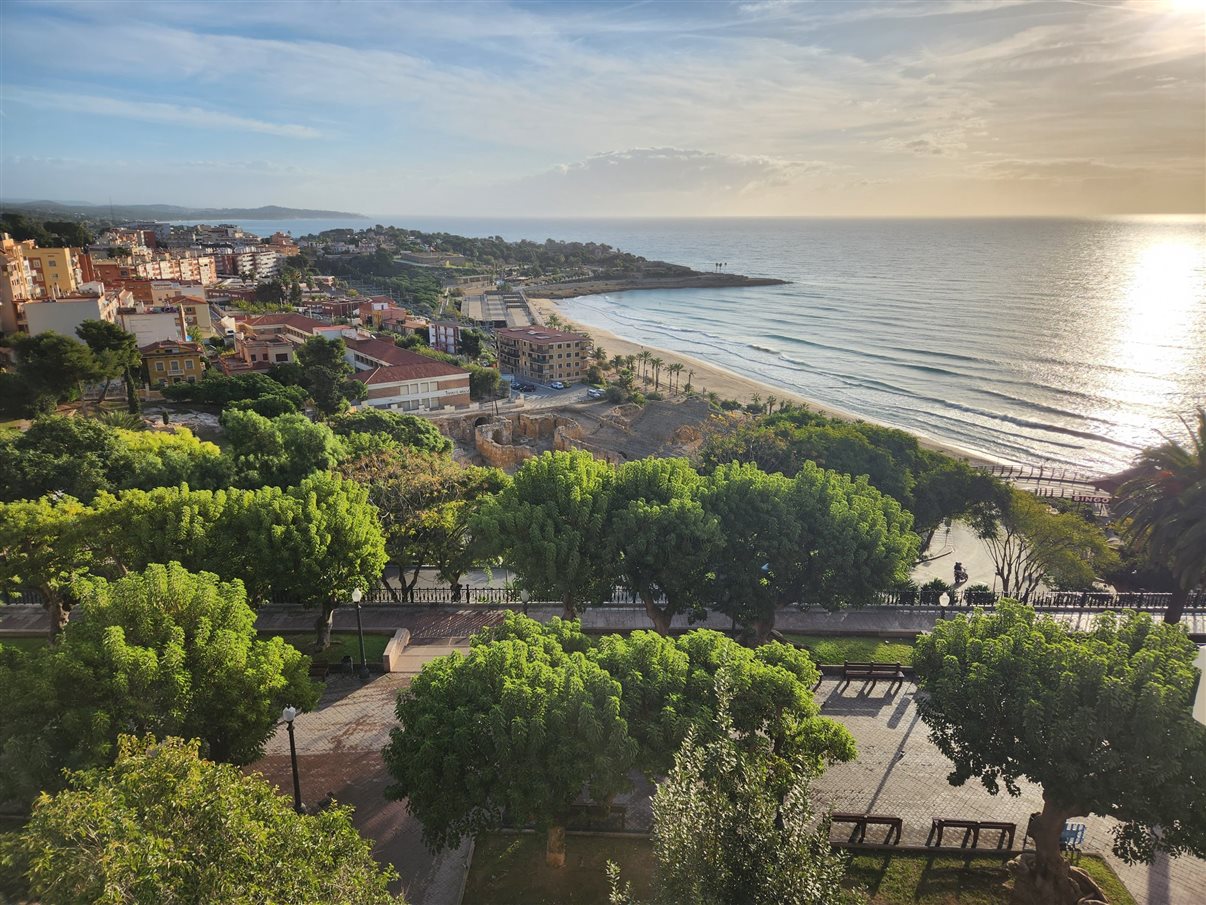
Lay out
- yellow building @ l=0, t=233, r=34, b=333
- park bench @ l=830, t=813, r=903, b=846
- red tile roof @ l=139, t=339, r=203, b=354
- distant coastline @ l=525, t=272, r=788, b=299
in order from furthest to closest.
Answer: distant coastline @ l=525, t=272, r=788, b=299, yellow building @ l=0, t=233, r=34, b=333, red tile roof @ l=139, t=339, r=203, b=354, park bench @ l=830, t=813, r=903, b=846

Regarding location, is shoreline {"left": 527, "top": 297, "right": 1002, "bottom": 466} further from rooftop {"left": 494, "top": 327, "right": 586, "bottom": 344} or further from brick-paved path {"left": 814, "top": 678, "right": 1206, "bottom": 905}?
brick-paved path {"left": 814, "top": 678, "right": 1206, "bottom": 905}

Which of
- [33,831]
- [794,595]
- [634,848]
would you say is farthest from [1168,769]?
[33,831]

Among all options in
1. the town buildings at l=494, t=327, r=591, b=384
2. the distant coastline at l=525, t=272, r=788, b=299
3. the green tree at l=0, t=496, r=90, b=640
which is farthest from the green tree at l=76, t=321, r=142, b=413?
the distant coastline at l=525, t=272, r=788, b=299

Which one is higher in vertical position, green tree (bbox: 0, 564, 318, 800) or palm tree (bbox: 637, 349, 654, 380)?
green tree (bbox: 0, 564, 318, 800)

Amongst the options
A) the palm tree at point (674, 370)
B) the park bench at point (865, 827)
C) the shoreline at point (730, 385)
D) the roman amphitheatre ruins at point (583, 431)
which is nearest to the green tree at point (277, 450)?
the park bench at point (865, 827)

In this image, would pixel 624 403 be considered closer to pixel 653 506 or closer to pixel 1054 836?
pixel 653 506

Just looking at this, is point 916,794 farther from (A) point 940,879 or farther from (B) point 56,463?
(B) point 56,463
